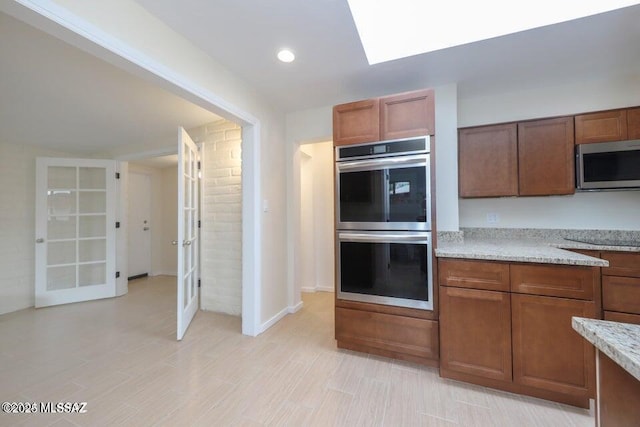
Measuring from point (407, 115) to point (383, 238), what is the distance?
3.28 feet

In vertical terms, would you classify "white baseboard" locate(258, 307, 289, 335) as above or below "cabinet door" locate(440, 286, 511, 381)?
below

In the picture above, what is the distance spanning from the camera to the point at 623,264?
195 centimetres

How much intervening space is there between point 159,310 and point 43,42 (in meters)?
2.85

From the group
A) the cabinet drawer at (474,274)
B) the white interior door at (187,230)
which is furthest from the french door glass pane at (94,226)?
the cabinet drawer at (474,274)

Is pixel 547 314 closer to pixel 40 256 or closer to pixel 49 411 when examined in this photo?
pixel 49 411

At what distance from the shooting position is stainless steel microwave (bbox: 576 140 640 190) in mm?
2145

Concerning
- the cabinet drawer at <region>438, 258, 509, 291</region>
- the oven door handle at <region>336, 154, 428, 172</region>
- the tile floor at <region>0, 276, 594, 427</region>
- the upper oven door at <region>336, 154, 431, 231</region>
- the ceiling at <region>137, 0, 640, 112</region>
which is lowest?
the tile floor at <region>0, 276, 594, 427</region>

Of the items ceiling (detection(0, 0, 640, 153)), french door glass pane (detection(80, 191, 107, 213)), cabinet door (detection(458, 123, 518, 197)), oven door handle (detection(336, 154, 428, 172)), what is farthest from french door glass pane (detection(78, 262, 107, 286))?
cabinet door (detection(458, 123, 518, 197))

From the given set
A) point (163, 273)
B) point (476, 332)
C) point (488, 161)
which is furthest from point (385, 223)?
point (163, 273)

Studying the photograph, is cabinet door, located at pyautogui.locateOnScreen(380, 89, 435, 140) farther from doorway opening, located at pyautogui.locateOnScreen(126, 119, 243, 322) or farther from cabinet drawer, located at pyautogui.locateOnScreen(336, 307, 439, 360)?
doorway opening, located at pyautogui.locateOnScreen(126, 119, 243, 322)

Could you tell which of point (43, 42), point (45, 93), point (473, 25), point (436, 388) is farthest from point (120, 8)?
point (436, 388)

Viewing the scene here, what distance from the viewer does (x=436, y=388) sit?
174 cm

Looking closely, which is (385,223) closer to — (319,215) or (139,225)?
(319,215)

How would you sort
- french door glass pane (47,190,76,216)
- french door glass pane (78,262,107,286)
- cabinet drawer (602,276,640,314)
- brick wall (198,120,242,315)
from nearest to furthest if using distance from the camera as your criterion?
cabinet drawer (602,276,640,314)
brick wall (198,120,242,315)
french door glass pane (47,190,76,216)
french door glass pane (78,262,107,286)
